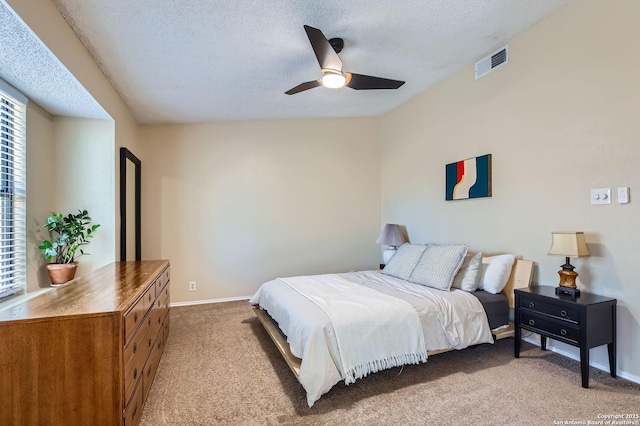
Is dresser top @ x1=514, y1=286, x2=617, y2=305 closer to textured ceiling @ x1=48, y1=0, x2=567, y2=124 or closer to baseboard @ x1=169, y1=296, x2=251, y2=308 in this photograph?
textured ceiling @ x1=48, y1=0, x2=567, y2=124

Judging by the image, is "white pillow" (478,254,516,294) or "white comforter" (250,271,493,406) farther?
"white pillow" (478,254,516,294)

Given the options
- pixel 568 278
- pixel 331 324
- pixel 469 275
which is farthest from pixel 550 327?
pixel 331 324

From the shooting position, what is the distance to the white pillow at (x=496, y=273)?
298cm

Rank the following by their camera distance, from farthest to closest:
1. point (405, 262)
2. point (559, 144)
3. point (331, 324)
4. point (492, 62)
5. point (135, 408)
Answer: point (405, 262), point (492, 62), point (559, 144), point (331, 324), point (135, 408)

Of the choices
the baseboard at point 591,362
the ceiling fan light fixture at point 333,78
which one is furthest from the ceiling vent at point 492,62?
the baseboard at point 591,362

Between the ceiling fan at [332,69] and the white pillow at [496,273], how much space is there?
1919mm

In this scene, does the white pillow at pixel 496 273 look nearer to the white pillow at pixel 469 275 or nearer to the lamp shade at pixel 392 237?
the white pillow at pixel 469 275

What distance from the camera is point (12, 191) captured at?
2479 mm

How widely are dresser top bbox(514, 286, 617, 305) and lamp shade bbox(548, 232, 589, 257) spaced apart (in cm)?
31

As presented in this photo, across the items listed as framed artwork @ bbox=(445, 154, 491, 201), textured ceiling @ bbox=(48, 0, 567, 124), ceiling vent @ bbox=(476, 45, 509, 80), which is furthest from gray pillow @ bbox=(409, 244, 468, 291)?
textured ceiling @ bbox=(48, 0, 567, 124)

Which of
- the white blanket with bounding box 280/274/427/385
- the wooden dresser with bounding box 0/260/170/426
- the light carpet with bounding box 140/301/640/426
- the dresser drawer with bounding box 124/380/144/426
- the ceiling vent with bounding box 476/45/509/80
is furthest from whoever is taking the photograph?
the ceiling vent with bounding box 476/45/509/80

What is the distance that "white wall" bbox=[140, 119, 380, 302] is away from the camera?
181 inches

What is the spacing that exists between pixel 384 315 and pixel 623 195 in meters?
1.93

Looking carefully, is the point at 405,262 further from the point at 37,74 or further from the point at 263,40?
the point at 37,74
